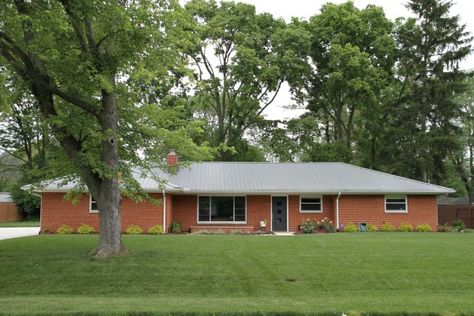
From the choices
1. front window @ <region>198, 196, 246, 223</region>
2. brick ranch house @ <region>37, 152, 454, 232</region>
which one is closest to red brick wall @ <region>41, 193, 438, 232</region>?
brick ranch house @ <region>37, 152, 454, 232</region>

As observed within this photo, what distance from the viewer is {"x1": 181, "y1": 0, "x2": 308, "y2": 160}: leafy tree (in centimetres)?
4028

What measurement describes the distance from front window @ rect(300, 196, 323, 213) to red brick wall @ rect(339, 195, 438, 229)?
3.99 feet

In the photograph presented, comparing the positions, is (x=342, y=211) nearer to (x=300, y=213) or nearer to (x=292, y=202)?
(x=300, y=213)

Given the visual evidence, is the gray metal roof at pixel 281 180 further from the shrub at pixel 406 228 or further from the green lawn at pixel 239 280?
the green lawn at pixel 239 280

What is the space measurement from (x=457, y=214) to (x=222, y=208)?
53.2 ft

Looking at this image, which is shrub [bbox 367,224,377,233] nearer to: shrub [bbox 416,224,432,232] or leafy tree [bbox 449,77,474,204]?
shrub [bbox 416,224,432,232]

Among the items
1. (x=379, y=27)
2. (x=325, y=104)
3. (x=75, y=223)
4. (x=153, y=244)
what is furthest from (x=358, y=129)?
(x=153, y=244)

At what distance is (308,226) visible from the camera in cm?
2784

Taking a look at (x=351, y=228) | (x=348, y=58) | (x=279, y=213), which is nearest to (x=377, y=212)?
(x=351, y=228)

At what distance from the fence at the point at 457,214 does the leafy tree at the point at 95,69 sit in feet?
80.9

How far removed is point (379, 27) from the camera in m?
42.2

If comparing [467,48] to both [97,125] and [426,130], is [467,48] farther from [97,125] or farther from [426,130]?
[97,125]

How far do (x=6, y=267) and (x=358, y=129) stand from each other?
125 ft

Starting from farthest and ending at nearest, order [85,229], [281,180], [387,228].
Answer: [281,180] < [387,228] < [85,229]
